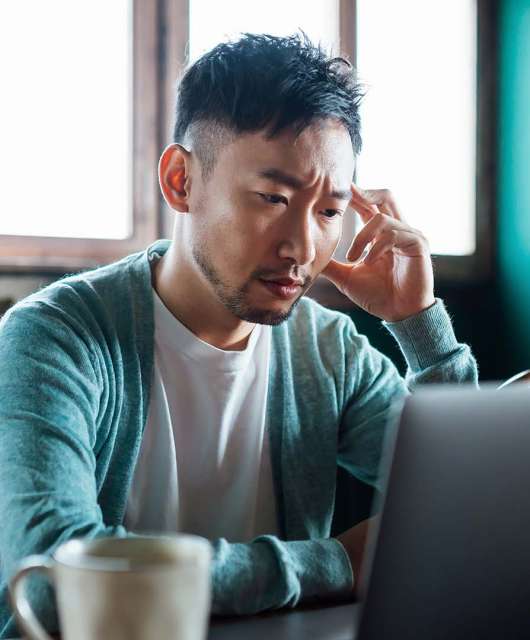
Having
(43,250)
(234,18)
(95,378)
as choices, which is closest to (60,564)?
(95,378)

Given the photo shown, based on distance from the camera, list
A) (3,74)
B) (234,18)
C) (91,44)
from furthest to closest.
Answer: (234,18)
(91,44)
(3,74)

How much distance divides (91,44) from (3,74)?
279mm

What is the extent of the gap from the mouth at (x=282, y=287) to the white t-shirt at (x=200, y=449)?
13 cm

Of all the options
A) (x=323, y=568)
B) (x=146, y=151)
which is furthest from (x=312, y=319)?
(x=146, y=151)

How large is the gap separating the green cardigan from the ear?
103mm

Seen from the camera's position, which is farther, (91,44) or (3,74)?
(91,44)

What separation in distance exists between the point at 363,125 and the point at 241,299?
2.14 feet

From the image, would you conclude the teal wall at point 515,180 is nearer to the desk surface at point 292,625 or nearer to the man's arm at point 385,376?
the man's arm at point 385,376

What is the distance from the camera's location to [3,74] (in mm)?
2246

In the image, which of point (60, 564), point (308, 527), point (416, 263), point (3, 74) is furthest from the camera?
point (3, 74)

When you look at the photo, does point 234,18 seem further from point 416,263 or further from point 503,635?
point 503,635

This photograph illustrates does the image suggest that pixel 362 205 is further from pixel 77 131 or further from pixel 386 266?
pixel 77 131

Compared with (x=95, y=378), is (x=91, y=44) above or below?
above

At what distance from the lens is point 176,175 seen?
4.50ft
